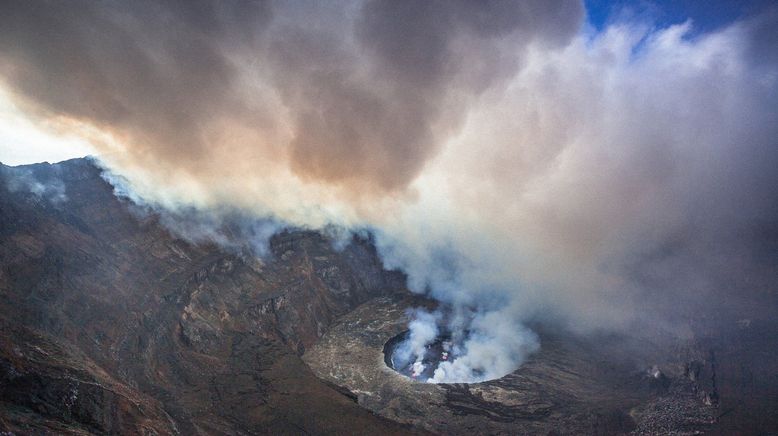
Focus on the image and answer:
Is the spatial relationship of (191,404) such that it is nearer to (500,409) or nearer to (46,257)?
(46,257)

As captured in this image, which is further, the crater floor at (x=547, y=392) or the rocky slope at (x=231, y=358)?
the crater floor at (x=547, y=392)

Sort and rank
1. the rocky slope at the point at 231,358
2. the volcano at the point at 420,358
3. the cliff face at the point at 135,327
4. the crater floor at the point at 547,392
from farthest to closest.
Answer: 1. the volcano at the point at 420,358
2. the crater floor at the point at 547,392
3. the rocky slope at the point at 231,358
4. the cliff face at the point at 135,327

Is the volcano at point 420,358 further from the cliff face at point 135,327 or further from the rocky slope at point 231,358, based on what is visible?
the cliff face at point 135,327

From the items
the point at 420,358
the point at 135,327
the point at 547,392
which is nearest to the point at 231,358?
the point at 135,327

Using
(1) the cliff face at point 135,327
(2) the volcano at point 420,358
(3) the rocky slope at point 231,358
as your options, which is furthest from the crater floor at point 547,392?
(1) the cliff face at point 135,327

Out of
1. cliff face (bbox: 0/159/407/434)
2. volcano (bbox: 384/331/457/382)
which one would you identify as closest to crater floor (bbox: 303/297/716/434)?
volcano (bbox: 384/331/457/382)

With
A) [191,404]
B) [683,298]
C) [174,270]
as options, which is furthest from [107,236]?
[683,298]
